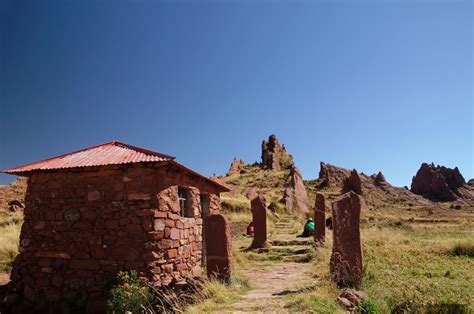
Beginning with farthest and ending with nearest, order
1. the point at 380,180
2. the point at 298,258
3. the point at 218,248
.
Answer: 1. the point at 380,180
2. the point at 298,258
3. the point at 218,248

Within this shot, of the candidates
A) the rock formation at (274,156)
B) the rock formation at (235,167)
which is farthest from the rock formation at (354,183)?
the rock formation at (235,167)

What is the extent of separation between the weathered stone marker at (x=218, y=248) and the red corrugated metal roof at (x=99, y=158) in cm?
188

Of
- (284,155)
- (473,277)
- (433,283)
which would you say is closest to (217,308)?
(433,283)

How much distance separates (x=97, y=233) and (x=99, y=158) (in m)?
1.98

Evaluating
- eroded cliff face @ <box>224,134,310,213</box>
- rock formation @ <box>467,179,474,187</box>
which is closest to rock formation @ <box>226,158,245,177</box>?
eroded cliff face @ <box>224,134,310,213</box>

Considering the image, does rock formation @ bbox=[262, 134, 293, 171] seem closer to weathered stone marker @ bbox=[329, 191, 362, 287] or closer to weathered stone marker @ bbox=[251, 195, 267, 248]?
weathered stone marker @ bbox=[251, 195, 267, 248]

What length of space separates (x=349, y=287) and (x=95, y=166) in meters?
6.37

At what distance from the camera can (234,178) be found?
46.4m

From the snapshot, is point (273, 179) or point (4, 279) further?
point (273, 179)

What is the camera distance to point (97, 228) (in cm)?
832

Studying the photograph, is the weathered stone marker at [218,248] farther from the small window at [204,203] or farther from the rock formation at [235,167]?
the rock formation at [235,167]

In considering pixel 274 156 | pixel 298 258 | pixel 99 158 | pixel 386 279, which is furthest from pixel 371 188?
pixel 99 158

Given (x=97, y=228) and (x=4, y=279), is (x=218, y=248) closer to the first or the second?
(x=97, y=228)

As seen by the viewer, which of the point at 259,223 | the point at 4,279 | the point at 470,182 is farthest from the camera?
the point at 470,182
